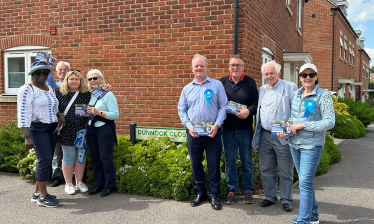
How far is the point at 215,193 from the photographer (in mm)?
4184

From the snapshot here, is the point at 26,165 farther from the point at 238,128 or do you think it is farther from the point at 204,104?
the point at 238,128

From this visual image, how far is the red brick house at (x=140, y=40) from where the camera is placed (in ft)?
18.6

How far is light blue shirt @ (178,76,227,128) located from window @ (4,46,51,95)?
191 inches

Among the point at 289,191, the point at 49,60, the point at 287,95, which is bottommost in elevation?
the point at 289,191

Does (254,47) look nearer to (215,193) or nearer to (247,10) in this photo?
(247,10)

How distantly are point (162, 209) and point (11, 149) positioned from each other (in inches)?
140

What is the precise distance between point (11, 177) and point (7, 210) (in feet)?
6.14

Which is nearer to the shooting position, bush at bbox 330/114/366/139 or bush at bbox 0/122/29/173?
bush at bbox 0/122/29/173

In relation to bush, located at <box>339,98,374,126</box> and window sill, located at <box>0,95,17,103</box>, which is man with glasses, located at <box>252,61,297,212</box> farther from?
bush, located at <box>339,98,374,126</box>

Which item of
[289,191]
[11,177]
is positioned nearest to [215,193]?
[289,191]

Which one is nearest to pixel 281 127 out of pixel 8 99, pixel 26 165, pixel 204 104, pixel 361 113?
pixel 204 104

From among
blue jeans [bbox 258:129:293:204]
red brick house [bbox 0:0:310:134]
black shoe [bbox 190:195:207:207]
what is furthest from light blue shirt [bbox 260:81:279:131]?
red brick house [bbox 0:0:310:134]

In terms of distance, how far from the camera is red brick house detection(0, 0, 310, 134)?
5668 millimetres

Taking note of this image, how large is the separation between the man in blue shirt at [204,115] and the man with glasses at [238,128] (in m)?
0.19
